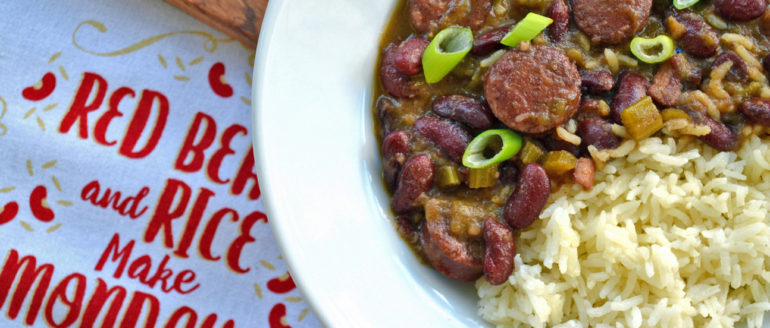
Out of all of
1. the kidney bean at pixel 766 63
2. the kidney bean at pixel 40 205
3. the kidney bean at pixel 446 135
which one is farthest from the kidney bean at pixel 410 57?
the kidney bean at pixel 40 205

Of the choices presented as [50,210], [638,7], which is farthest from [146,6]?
[638,7]

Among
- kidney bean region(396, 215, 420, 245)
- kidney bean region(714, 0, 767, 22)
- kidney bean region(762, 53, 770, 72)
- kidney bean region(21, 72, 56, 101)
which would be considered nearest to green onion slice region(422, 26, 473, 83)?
kidney bean region(396, 215, 420, 245)

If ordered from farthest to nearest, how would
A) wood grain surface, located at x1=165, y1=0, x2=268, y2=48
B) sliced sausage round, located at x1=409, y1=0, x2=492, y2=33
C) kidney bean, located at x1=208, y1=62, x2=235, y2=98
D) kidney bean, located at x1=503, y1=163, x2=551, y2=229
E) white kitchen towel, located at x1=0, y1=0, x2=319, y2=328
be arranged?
kidney bean, located at x1=208, y1=62, x2=235, y2=98 → white kitchen towel, located at x1=0, y1=0, x2=319, y2=328 → wood grain surface, located at x1=165, y1=0, x2=268, y2=48 → sliced sausage round, located at x1=409, y1=0, x2=492, y2=33 → kidney bean, located at x1=503, y1=163, x2=551, y2=229

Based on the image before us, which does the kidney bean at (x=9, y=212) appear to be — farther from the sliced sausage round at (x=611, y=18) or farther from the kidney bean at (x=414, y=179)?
the sliced sausage round at (x=611, y=18)

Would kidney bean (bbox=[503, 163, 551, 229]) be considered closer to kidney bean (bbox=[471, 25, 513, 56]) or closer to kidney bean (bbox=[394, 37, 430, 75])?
kidney bean (bbox=[471, 25, 513, 56])

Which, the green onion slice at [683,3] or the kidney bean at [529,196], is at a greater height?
the green onion slice at [683,3]

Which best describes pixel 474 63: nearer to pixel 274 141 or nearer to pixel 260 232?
pixel 274 141

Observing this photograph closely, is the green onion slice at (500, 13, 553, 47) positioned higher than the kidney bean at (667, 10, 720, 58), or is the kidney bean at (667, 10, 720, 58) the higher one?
the green onion slice at (500, 13, 553, 47)
